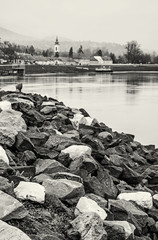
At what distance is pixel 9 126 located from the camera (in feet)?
15.2

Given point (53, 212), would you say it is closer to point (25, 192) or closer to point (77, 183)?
point (25, 192)

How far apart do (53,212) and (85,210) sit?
0.24 m

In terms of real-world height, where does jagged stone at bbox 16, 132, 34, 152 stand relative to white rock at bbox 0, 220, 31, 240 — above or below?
above

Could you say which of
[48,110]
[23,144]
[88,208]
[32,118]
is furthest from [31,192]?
[48,110]

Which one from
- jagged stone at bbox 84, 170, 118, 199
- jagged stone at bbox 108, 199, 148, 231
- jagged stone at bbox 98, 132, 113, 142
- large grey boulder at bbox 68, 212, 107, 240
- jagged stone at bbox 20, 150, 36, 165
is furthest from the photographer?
jagged stone at bbox 98, 132, 113, 142

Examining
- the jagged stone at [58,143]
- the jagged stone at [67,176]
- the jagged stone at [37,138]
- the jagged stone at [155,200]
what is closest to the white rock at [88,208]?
the jagged stone at [67,176]

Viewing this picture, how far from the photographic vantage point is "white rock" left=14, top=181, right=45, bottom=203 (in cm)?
279

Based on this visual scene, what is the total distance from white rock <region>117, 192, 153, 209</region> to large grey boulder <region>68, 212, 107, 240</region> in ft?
3.79

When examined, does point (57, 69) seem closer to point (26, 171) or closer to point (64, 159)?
point (64, 159)

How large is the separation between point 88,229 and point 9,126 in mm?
2403

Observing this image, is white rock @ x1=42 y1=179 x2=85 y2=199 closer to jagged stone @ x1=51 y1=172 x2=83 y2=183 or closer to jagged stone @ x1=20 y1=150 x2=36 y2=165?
jagged stone @ x1=51 y1=172 x2=83 y2=183

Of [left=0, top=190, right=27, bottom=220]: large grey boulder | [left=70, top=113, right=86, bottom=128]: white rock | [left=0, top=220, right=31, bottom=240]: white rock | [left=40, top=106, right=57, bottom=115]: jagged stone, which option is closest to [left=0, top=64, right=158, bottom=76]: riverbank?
[left=40, top=106, right=57, bottom=115]: jagged stone

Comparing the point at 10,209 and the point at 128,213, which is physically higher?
the point at 10,209

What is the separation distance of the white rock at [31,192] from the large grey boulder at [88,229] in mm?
359
